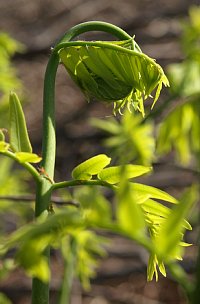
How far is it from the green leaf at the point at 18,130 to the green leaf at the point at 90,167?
74 mm

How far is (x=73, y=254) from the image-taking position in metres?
0.81

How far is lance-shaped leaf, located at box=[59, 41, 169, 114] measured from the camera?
3.34 ft

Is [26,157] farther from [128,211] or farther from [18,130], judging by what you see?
[128,211]

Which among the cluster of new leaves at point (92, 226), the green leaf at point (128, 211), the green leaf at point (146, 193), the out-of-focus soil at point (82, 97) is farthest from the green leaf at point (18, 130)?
the out-of-focus soil at point (82, 97)

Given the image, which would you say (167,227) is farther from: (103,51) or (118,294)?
(118,294)

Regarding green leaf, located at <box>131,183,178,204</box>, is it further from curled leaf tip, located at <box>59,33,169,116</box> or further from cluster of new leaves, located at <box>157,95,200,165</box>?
cluster of new leaves, located at <box>157,95,200,165</box>

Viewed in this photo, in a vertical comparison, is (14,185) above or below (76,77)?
below

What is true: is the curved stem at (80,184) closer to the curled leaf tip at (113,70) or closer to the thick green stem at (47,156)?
the thick green stem at (47,156)

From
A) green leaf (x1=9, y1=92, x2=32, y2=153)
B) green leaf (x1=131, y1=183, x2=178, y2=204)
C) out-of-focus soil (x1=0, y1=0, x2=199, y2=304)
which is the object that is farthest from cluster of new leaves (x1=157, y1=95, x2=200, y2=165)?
out-of-focus soil (x1=0, y1=0, x2=199, y2=304)

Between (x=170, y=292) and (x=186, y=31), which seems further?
(x=170, y=292)

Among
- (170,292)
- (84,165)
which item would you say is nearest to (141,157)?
(84,165)

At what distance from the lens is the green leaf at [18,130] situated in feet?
3.40

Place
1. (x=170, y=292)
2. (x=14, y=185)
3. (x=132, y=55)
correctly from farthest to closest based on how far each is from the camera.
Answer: (x=170, y=292) < (x=14, y=185) < (x=132, y=55)

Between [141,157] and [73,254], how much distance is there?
0.50 feet
